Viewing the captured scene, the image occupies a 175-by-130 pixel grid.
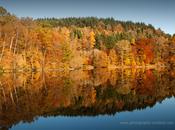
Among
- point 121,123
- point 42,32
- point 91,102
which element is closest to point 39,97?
point 91,102

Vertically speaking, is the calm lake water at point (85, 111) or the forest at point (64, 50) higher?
the forest at point (64, 50)

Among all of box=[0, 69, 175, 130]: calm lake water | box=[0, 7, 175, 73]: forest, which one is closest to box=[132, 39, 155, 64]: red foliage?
box=[0, 7, 175, 73]: forest

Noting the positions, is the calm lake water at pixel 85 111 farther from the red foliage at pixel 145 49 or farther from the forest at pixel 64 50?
the red foliage at pixel 145 49

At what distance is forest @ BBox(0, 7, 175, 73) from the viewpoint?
66.4 meters

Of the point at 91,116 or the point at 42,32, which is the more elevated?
the point at 42,32

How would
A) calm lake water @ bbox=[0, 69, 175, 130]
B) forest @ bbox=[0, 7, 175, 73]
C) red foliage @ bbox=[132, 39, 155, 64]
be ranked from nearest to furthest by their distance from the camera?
1. calm lake water @ bbox=[0, 69, 175, 130]
2. forest @ bbox=[0, 7, 175, 73]
3. red foliage @ bbox=[132, 39, 155, 64]

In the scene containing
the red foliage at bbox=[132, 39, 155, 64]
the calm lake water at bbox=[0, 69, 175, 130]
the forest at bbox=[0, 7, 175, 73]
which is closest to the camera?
the calm lake water at bbox=[0, 69, 175, 130]

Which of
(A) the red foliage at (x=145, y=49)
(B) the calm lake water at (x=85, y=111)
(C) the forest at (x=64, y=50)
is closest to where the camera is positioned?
(B) the calm lake water at (x=85, y=111)

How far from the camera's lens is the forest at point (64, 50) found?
6644 cm

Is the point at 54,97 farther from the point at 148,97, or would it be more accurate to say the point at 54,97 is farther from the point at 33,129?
the point at 33,129

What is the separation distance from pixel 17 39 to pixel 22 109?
Result: 47.7 meters

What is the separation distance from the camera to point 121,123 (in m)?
18.5

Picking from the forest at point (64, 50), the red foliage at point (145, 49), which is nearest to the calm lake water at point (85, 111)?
the forest at point (64, 50)

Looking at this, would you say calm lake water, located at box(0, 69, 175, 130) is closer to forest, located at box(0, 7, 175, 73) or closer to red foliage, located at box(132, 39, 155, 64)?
forest, located at box(0, 7, 175, 73)
